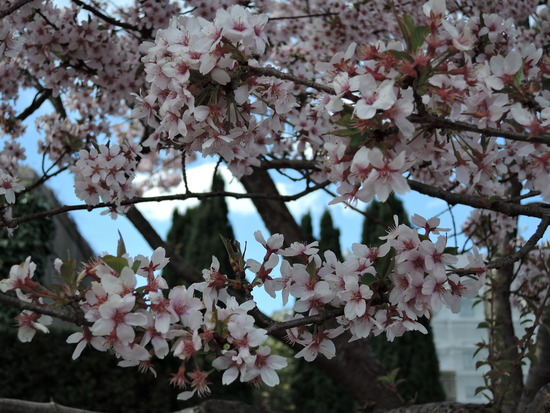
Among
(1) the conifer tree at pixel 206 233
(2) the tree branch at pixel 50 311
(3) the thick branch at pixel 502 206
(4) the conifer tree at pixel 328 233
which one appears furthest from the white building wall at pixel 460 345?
(2) the tree branch at pixel 50 311

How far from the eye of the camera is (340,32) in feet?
13.0

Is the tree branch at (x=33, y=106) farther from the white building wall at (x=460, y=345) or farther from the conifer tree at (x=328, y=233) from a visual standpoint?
the white building wall at (x=460, y=345)

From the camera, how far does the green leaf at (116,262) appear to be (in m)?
1.17

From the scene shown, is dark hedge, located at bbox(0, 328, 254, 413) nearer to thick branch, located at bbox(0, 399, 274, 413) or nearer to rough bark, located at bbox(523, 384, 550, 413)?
thick branch, located at bbox(0, 399, 274, 413)

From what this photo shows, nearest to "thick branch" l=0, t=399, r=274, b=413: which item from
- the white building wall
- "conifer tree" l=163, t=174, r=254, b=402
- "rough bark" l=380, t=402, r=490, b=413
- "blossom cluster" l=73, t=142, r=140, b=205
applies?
"rough bark" l=380, t=402, r=490, b=413

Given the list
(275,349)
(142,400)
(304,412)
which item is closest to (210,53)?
(142,400)

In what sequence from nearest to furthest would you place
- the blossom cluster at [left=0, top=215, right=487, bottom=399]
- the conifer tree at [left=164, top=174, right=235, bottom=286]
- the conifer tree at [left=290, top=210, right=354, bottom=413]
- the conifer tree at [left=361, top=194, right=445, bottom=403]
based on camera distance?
1. the blossom cluster at [left=0, top=215, right=487, bottom=399]
2. the conifer tree at [left=361, top=194, right=445, bottom=403]
3. the conifer tree at [left=290, top=210, right=354, bottom=413]
4. the conifer tree at [left=164, top=174, right=235, bottom=286]

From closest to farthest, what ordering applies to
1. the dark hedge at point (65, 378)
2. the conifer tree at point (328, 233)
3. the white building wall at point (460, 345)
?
the dark hedge at point (65, 378) → the conifer tree at point (328, 233) → the white building wall at point (460, 345)

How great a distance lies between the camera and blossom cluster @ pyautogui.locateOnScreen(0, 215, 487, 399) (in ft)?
3.68

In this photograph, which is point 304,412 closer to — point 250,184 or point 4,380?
point 4,380

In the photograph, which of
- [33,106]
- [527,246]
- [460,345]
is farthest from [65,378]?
[460,345]

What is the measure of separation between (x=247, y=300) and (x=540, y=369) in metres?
2.14

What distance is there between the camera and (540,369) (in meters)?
2.93

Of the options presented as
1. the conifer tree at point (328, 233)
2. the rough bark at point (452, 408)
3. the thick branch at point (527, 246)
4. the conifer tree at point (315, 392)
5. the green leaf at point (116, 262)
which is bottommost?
the rough bark at point (452, 408)
